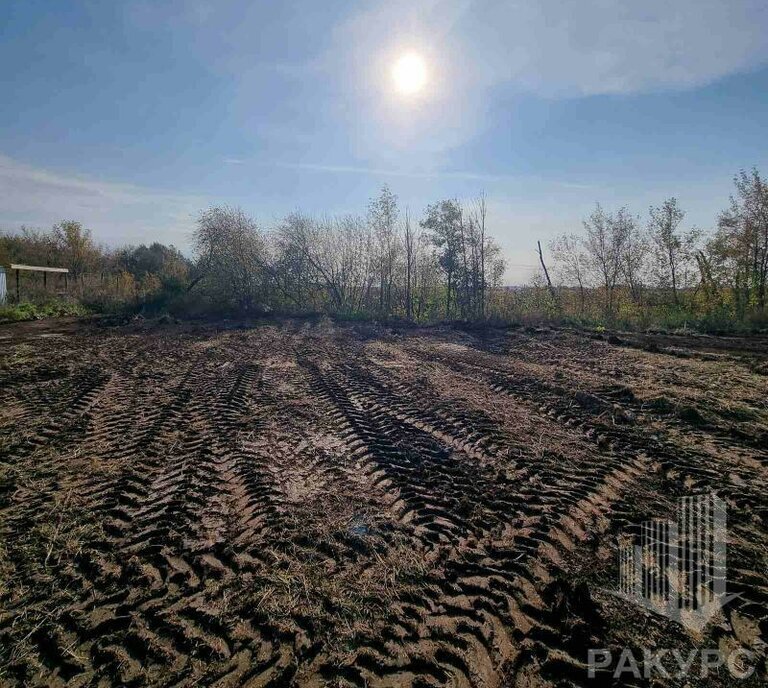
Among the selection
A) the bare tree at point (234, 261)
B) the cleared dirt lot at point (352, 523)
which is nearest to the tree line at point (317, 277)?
the bare tree at point (234, 261)

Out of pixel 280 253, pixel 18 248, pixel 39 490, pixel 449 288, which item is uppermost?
pixel 18 248

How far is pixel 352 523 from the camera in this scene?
9.84ft

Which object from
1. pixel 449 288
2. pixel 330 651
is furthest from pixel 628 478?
pixel 449 288

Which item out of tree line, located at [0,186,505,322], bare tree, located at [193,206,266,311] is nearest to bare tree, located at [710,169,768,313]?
tree line, located at [0,186,505,322]

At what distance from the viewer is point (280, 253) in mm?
21562

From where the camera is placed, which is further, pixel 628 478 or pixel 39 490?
pixel 628 478

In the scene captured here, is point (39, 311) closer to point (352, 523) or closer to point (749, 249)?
point (352, 523)

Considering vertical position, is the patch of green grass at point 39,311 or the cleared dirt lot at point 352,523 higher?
the patch of green grass at point 39,311

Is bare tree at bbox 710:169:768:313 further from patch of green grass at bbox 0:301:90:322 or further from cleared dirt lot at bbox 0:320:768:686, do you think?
patch of green grass at bbox 0:301:90:322

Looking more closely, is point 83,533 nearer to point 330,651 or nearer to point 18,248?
point 330,651

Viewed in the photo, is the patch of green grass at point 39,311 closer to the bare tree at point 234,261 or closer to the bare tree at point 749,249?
the bare tree at point 234,261

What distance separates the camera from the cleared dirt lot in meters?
1.97

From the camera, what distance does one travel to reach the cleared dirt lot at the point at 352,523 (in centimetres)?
197

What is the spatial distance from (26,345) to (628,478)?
12.8 metres
